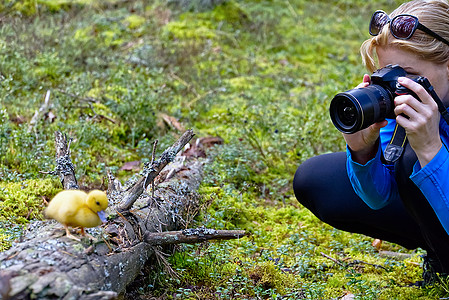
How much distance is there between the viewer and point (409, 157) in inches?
92.5

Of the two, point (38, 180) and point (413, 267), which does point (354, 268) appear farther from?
point (38, 180)

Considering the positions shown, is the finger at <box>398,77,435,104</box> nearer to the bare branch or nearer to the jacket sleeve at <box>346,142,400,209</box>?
the jacket sleeve at <box>346,142,400,209</box>

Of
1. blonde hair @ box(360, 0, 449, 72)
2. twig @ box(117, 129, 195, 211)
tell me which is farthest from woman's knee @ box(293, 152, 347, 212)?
twig @ box(117, 129, 195, 211)

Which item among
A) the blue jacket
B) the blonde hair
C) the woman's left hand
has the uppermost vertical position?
the blonde hair

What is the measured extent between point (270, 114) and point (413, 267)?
2211mm

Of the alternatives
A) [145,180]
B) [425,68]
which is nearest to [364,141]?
[425,68]

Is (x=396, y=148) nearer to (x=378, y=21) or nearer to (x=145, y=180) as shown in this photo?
(x=378, y=21)

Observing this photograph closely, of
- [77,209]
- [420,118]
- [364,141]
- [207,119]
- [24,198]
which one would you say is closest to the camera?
[77,209]

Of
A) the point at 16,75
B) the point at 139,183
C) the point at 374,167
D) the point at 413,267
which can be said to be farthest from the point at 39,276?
the point at 16,75

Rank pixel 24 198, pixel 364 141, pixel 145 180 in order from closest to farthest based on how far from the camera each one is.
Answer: pixel 145 180 → pixel 364 141 → pixel 24 198

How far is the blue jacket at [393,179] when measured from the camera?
209 cm

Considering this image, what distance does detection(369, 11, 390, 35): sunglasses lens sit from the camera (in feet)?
7.79

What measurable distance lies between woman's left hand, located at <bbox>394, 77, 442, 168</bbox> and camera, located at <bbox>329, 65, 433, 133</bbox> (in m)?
0.04

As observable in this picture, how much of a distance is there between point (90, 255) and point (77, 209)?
0.61 ft
